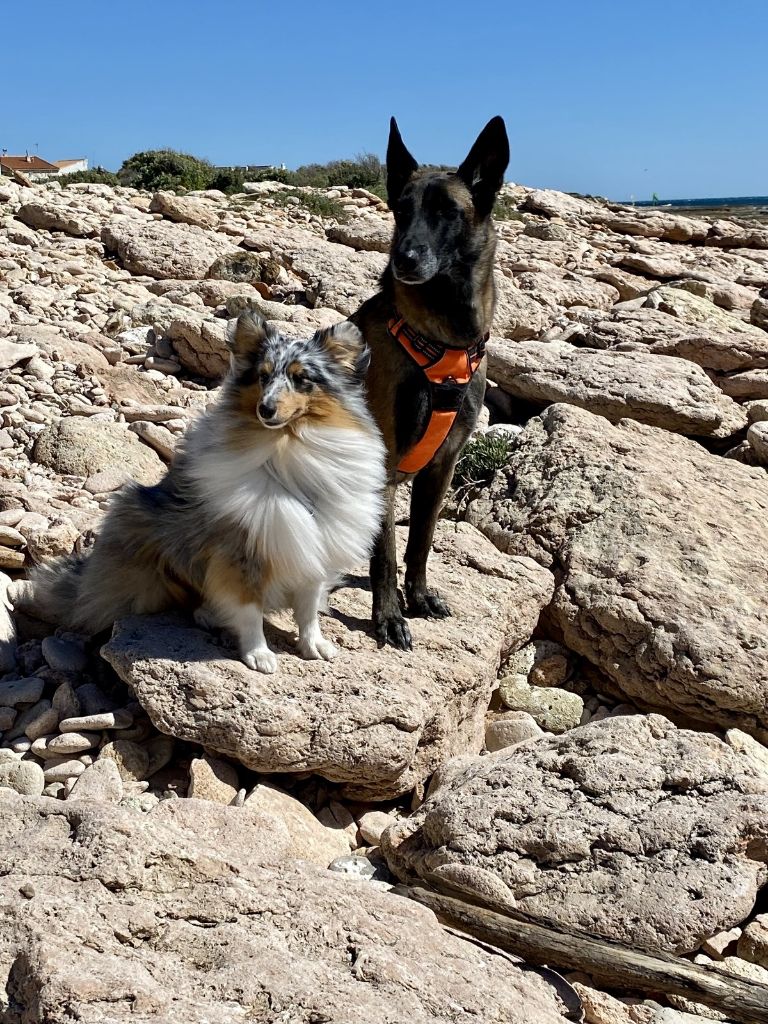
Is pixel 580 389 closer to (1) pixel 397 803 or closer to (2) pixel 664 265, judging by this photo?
(1) pixel 397 803

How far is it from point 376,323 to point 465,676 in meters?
1.83

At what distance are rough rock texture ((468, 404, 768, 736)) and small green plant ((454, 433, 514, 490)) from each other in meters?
0.11

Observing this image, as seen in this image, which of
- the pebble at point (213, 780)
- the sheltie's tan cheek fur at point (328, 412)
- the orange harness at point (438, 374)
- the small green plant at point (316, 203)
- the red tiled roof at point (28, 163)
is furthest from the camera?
the red tiled roof at point (28, 163)

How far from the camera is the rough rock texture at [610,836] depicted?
3.32m

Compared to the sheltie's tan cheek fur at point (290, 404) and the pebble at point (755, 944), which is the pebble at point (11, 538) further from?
the pebble at point (755, 944)

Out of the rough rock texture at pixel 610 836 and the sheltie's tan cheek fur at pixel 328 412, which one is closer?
the rough rock texture at pixel 610 836

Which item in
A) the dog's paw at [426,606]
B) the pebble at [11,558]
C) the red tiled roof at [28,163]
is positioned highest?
the red tiled roof at [28,163]

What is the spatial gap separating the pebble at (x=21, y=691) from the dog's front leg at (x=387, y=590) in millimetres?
1596

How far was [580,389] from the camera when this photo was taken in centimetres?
787

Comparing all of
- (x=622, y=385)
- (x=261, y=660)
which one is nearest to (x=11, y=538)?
(x=261, y=660)

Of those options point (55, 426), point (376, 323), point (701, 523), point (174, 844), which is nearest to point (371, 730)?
point (174, 844)

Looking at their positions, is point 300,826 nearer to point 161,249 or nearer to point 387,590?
point 387,590

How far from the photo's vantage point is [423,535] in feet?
17.0

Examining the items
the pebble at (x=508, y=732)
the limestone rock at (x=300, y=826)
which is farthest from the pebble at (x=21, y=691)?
the pebble at (x=508, y=732)
